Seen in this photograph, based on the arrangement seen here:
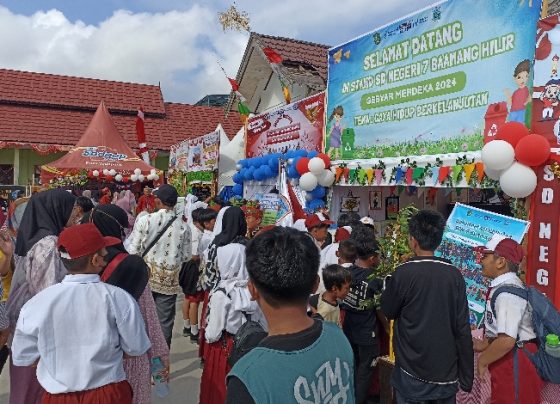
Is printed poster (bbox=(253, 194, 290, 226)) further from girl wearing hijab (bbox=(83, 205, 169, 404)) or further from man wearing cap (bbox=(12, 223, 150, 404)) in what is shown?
man wearing cap (bbox=(12, 223, 150, 404))

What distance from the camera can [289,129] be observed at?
901 cm

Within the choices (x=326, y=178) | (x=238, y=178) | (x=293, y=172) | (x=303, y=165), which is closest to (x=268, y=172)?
(x=293, y=172)

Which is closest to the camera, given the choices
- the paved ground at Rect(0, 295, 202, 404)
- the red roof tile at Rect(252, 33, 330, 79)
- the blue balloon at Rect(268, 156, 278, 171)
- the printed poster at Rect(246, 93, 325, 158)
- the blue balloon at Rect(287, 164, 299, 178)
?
the paved ground at Rect(0, 295, 202, 404)

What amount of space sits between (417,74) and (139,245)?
13.7 feet

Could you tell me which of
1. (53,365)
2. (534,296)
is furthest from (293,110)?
(53,365)

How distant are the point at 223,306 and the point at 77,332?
131 centimetres

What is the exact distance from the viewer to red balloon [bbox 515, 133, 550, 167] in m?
4.23

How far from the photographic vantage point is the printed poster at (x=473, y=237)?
4332 millimetres

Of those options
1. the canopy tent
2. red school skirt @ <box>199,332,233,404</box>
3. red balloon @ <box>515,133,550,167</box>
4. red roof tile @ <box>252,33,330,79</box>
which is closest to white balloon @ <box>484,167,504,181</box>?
red balloon @ <box>515,133,550,167</box>

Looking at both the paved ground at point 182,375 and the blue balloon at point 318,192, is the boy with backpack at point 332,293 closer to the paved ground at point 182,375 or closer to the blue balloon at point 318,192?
the paved ground at point 182,375

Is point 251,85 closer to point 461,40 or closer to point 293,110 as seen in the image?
point 293,110

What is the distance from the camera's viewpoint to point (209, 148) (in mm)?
12266

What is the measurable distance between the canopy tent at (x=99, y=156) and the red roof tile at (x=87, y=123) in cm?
477

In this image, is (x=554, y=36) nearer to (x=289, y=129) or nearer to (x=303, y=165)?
(x=303, y=165)
